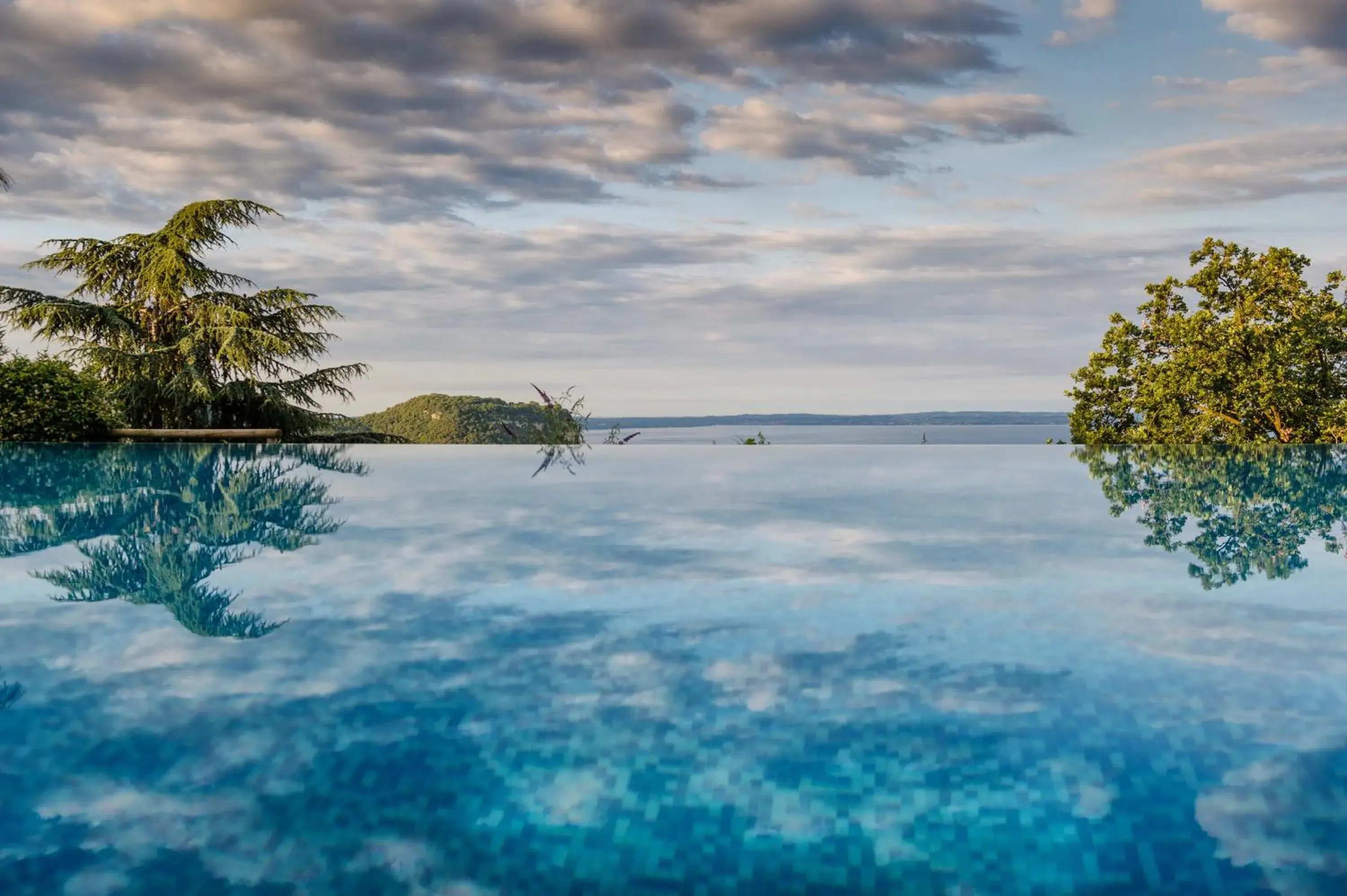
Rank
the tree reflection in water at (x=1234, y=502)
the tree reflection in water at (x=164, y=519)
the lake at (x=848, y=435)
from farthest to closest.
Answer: the lake at (x=848, y=435), the tree reflection in water at (x=1234, y=502), the tree reflection in water at (x=164, y=519)

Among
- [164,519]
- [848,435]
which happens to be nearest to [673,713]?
[164,519]

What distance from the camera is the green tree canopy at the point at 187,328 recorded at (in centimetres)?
1731

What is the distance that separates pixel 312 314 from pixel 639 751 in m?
17.7

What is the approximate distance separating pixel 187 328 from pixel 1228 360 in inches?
727

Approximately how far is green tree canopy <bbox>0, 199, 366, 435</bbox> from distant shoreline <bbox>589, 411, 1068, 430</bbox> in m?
7.44

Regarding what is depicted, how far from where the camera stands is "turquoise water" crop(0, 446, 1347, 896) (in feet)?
6.61

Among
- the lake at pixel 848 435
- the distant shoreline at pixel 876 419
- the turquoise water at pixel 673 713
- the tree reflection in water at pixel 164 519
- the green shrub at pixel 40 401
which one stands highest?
the green shrub at pixel 40 401

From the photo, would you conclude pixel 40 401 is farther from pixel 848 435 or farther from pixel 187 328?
pixel 848 435

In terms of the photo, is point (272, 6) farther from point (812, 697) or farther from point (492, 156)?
point (812, 697)

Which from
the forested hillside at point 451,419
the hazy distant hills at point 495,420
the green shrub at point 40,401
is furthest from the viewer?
the forested hillside at point 451,419

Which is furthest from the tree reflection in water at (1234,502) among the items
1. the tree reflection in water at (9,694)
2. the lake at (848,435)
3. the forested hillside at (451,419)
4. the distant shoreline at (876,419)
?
the forested hillside at (451,419)

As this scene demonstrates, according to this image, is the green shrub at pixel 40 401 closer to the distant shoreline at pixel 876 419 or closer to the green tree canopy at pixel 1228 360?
the distant shoreline at pixel 876 419

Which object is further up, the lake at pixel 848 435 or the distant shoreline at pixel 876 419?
the distant shoreline at pixel 876 419

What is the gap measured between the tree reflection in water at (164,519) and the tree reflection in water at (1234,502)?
16.9ft
